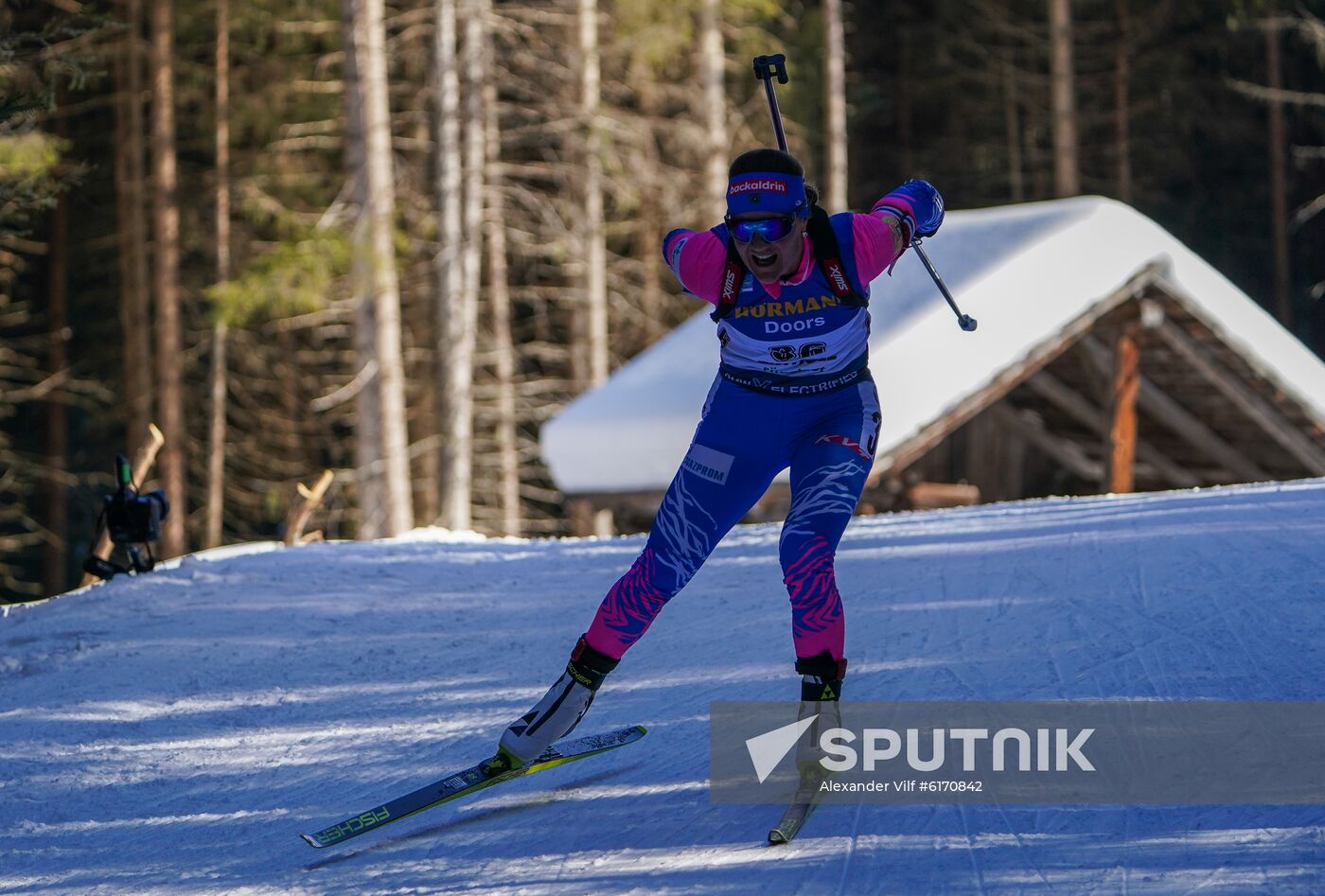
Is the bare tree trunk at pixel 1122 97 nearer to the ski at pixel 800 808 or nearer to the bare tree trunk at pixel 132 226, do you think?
the bare tree trunk at pixel 132 226

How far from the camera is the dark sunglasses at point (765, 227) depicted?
4.00 metres

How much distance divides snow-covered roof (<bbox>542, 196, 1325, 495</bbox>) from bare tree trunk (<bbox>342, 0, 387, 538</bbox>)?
2.20 meters

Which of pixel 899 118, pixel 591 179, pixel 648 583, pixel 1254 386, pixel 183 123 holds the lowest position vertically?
pixel 648 583

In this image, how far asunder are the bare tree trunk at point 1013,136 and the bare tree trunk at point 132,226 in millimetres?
18218

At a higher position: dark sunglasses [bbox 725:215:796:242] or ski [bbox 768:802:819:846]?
dark sunglasses [bbox 725:215:796:242]

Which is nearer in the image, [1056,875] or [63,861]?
[1056,875]

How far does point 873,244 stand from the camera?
416 cm

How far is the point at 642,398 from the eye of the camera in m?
13.3

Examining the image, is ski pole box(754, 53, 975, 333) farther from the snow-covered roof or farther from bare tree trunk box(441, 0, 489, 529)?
bare tree trunk box(441, 0, 489, 529)

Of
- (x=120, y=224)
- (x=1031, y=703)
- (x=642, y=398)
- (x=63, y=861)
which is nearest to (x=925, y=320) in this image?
(x=642, y=398)

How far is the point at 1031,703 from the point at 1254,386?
9.72 m

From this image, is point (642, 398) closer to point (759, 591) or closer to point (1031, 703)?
point (759, 591)

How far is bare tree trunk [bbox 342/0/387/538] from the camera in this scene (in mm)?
14516

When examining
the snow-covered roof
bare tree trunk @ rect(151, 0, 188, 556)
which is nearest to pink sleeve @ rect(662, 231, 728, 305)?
the snow-covered roof
